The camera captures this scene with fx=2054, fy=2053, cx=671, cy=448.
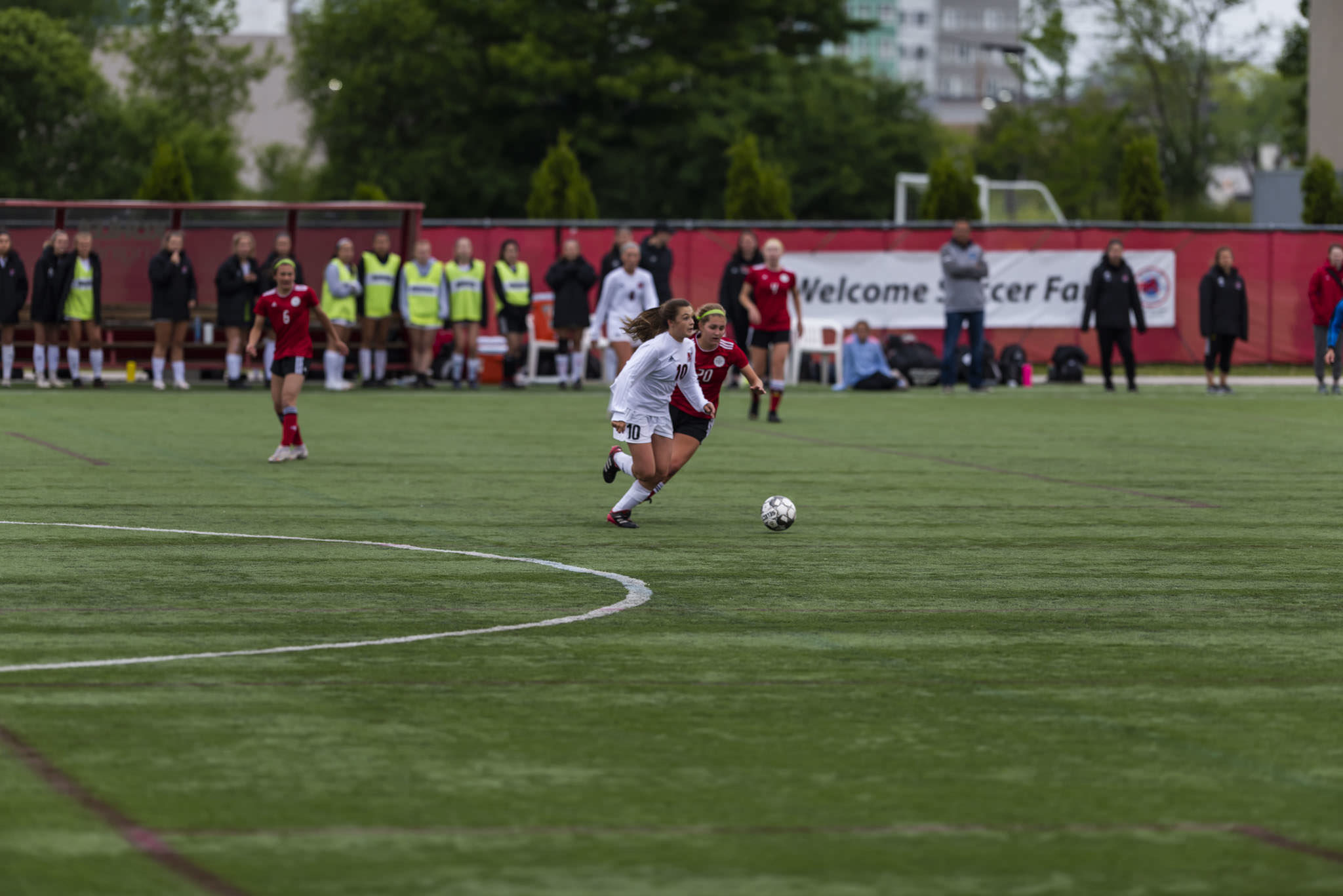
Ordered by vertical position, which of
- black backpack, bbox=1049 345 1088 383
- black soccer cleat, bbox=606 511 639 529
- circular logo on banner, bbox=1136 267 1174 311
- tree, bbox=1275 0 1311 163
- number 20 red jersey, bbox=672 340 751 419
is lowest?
black soccer cleat, bbox=606 511 639 529

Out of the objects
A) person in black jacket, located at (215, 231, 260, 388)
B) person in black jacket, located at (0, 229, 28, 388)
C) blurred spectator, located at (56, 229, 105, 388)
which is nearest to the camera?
blurred spectator, located at (56, 229, 105, 388)

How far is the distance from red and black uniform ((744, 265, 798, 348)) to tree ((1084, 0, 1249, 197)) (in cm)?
6022

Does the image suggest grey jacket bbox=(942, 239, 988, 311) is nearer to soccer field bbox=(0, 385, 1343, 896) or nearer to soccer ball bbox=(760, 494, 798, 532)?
soccer field bbox=(0, 385, 1343, 896)

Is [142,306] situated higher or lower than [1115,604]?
higher

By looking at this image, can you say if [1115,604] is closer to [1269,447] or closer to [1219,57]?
[1269,447]

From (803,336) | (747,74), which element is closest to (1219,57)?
(747,74)

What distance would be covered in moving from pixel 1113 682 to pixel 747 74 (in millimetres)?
63327

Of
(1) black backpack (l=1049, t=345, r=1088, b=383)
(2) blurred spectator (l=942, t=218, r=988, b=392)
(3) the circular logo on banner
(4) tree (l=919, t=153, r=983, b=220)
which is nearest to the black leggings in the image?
(1) black backpack (l=1049, t=345, r=1088, b=383)

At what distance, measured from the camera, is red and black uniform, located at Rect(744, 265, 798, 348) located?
2255 cm

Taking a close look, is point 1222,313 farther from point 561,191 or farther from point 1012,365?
point 561,191

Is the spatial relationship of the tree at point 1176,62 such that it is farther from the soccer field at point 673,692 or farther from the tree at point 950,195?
the soccer field at point 673,692

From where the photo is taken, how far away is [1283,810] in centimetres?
555

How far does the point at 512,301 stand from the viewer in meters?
29.1

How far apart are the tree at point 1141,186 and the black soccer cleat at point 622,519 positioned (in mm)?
29317
